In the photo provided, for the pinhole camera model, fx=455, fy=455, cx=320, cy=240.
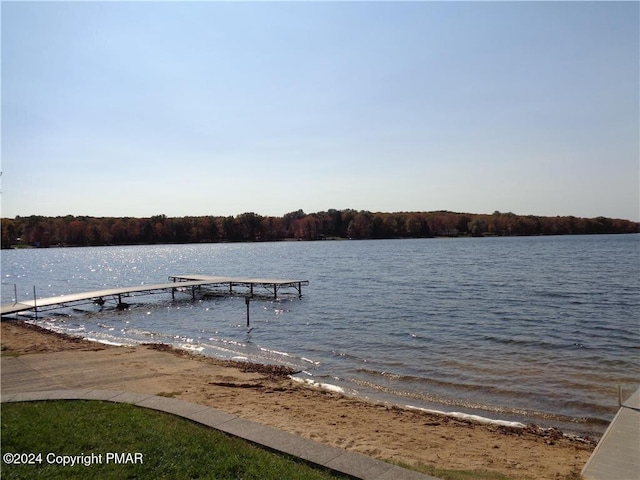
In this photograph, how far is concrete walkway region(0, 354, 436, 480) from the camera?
606 centimetres

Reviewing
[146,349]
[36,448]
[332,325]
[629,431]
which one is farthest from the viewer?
[332,325]

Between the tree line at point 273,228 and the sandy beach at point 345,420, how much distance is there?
15575 centimetres

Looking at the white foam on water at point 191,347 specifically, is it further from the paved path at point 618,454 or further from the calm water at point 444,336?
the paved path at point 618,454

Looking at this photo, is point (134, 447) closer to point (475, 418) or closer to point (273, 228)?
point (475, 418)

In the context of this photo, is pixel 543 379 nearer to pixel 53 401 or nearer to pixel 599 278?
pixel 53 401

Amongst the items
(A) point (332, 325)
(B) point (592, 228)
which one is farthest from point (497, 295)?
(B) point (592, 228)

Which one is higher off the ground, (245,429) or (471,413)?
(245,429)

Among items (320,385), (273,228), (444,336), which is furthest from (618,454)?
(273,228)

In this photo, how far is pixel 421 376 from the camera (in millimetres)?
14969

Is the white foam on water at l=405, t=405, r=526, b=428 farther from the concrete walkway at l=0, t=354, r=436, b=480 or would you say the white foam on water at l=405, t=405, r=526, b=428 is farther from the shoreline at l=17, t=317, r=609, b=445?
the concrete walkway at l=0, t=354, r=436, b=480

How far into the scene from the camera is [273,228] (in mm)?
183750

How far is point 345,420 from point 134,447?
5.50 metres

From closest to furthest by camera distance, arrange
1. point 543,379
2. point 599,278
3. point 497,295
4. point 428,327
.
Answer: point 543,379 → point 428,327 → point 497,295 → point 599,278

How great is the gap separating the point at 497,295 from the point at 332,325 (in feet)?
50.0
